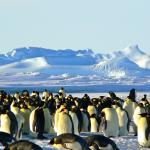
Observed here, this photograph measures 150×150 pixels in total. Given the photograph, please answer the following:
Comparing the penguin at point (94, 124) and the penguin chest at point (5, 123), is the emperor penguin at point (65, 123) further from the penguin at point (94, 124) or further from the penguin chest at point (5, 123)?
the penguin at point (94, 124)

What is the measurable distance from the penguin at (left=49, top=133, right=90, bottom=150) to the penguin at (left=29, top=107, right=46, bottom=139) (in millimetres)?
3195

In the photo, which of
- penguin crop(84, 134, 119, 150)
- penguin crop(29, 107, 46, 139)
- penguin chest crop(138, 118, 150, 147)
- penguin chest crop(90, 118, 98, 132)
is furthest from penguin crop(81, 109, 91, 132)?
penguin crop(84, 134, 119, 150)

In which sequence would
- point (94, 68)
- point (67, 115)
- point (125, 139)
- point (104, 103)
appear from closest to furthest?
point (67, 115), point (125, 139), point (104, 103), point (94, 68)

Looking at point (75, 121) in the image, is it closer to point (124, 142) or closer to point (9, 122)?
point (124, 142)

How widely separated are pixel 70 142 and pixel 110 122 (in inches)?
170

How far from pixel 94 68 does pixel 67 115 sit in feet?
593

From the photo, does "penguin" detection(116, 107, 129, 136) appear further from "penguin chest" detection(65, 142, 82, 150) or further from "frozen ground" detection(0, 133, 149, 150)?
"penguin chest" detection(65, 142, 82, 150)

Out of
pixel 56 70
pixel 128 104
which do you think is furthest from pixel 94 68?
pixel 128 104

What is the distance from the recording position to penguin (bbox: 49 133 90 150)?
1014cm

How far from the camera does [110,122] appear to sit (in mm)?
14656

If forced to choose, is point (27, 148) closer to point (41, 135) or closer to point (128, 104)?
point (41, 135)

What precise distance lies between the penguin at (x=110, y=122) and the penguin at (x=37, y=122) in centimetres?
154

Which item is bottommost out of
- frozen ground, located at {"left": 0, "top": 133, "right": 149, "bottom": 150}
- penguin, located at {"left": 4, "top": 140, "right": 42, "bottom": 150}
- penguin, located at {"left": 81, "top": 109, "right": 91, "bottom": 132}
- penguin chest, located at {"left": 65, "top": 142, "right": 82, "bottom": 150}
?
frozen ground, located at {"left": 0, "top": 133, "right": 149, "bottom": 150}

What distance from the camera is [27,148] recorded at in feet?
30.9
